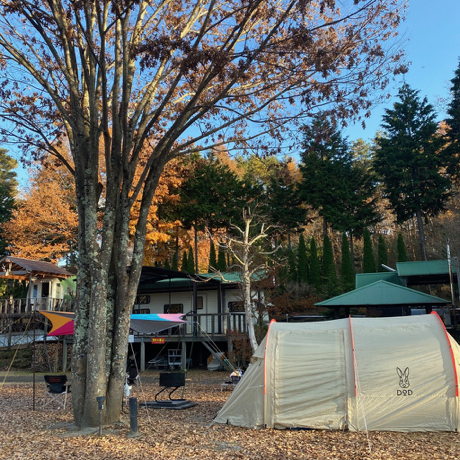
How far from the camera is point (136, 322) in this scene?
14.9 m

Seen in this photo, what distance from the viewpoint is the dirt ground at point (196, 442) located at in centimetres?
673

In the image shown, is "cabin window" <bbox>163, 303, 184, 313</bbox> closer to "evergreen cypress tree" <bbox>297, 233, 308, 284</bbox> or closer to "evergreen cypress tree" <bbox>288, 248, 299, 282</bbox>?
"evergreen cypress tree" <bbox>288, 248, 299, 282</bbox>

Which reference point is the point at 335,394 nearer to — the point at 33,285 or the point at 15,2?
the point at 15,2

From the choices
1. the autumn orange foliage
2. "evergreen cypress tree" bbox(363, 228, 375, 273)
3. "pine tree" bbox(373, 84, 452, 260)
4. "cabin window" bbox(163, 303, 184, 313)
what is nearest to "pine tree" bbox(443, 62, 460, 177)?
"pine tree" bbox(373, 84, 452, 260)

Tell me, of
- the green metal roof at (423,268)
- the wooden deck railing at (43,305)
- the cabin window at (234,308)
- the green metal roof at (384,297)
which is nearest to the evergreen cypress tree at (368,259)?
the green metal roof at (423,268)

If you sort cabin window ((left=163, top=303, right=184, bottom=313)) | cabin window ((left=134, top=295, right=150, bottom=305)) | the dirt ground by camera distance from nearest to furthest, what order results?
1. the dirt ground
2. cabin window ((left=163, top=303, right=184, bottom=313))
3. cabin window ((left=134, top=295, right=150, bottom=305))

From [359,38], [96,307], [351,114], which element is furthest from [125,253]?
[359,38]

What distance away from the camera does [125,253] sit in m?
9.27

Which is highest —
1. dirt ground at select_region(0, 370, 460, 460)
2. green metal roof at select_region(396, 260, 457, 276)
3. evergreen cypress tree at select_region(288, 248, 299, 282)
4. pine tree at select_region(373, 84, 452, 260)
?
pine tree at select_region(373, 84, 452, 260)

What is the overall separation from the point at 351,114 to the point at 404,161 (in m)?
23.8

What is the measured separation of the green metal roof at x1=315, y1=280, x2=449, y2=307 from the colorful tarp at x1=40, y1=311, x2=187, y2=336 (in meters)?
6.30

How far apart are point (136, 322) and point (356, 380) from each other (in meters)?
8.45

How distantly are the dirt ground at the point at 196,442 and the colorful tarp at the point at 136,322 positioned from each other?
126 inches

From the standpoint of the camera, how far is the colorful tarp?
42.2 feet
